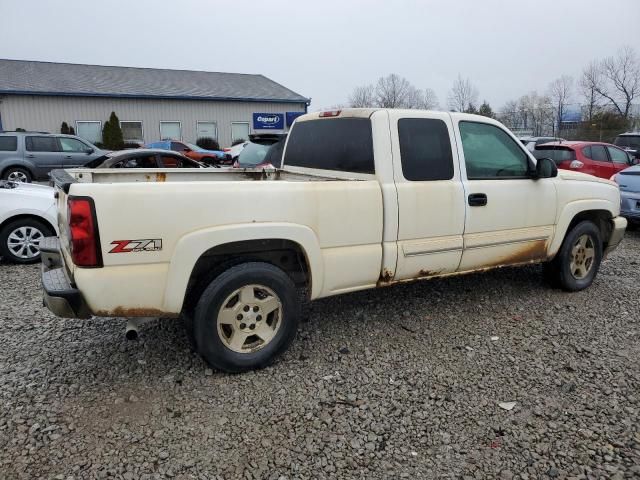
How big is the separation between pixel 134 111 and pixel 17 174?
1406cm

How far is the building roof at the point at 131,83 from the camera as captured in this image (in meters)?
26.2

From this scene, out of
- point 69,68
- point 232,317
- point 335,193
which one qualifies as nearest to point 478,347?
→ point 335,193

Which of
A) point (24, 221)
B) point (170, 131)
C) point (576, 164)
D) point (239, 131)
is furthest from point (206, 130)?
point (24, 221)

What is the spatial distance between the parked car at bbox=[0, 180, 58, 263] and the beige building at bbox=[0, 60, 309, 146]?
17857 mm

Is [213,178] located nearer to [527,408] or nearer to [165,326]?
[165,326]

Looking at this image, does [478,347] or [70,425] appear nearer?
[70,425]

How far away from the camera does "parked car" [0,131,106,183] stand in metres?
14.8

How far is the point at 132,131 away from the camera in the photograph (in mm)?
28000

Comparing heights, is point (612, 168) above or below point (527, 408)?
above

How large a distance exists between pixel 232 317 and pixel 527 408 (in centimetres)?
202

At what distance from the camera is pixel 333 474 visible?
263 centimetres

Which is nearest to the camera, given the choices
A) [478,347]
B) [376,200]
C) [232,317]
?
[232,317]

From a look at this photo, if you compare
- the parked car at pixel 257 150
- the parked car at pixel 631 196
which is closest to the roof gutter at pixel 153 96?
the parked car at pixel 257 150

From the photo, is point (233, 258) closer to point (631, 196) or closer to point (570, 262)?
point (570, 262)
